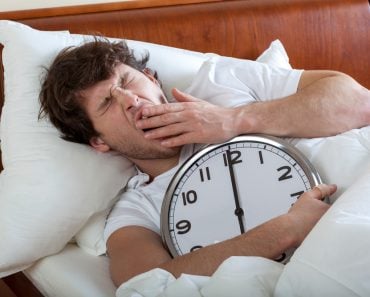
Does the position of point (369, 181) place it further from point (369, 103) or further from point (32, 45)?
point (32, 45)

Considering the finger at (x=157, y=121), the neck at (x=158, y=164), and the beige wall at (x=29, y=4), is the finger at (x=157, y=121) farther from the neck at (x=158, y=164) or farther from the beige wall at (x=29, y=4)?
the beige wall at (x=29, y=4)

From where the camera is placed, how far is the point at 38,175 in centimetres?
126

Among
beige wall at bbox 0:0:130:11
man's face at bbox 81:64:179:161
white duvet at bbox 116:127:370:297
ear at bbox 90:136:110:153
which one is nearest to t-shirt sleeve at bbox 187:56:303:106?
man's face at bbox 81:64:179:161

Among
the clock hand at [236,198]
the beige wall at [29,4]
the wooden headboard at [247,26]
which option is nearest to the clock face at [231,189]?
the clock hand at [236,198]

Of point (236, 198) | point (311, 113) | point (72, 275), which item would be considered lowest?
point (72, 275)

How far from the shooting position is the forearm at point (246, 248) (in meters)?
1.04

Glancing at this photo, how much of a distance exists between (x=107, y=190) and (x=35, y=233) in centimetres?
18

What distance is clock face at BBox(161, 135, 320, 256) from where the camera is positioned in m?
1.18

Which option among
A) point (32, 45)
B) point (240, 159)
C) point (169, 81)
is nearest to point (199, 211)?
point (240, 159)

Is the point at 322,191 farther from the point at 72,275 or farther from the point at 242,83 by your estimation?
the point at 72,275

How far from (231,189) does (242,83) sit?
12.0 inches

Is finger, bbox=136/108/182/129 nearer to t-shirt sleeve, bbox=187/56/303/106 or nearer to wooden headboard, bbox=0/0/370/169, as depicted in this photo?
t-shirt sleeve, bbox=187/56/303/106

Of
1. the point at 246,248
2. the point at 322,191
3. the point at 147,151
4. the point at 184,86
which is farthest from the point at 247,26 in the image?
the point at 246,248

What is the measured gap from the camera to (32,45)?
4.53 feet
